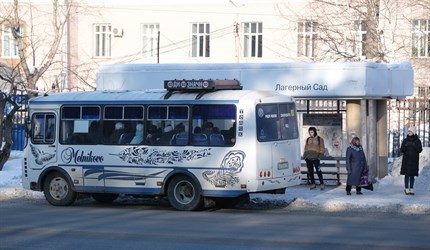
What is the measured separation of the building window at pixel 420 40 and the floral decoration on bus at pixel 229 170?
17884 millimetres

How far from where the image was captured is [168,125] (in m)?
18.3

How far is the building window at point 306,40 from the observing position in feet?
111

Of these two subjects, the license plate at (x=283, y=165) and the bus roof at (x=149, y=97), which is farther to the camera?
the license plate at (x=283, y=165)

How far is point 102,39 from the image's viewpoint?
140 feet

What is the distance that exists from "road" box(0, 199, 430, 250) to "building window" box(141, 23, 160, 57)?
23.7 meters

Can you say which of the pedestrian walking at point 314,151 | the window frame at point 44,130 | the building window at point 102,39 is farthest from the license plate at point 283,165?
the building window at point 102,39

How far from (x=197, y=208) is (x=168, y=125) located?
197 cm

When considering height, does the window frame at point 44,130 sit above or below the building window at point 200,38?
below

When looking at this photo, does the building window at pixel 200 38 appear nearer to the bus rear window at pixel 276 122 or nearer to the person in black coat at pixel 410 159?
the person in black coat at pixel 410 159

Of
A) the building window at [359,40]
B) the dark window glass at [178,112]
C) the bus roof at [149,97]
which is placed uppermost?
the building window at [359,40]

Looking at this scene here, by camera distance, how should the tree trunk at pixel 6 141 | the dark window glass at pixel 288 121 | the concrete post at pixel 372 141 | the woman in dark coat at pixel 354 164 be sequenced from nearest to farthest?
the dark window glass at pixel 288 121 → the woman in dark coat at pixel 354 164 → the concrete post at pixel 372 141 → the tree trunk at pixel 6 141

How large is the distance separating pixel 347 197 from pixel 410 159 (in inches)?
76.1

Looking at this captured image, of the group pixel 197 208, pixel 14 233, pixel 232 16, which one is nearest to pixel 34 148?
pixel 197 208

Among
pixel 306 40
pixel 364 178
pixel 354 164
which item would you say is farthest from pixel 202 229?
pixel 306 40
